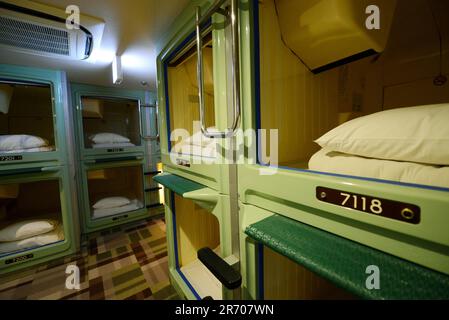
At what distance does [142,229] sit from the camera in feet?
9.77

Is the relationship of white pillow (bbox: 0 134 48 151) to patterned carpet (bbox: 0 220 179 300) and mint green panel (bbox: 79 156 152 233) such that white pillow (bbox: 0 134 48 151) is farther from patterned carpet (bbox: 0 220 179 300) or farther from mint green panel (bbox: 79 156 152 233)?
patterned carpet (bbox: 0 220 179 300)

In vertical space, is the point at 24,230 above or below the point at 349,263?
below

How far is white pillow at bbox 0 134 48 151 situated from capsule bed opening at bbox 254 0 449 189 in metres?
2.57

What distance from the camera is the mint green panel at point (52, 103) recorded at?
189cm

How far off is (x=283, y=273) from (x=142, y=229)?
259 cm

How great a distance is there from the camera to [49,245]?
2.18 metres

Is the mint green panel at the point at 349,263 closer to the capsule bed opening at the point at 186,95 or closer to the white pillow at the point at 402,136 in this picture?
the white pillow at the point at 402,136

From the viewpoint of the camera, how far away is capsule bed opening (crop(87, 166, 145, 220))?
2922 mm

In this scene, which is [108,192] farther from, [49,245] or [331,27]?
[331,27]

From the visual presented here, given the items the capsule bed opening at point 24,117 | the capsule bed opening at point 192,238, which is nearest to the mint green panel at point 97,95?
the capsule bed opening at point 24,117

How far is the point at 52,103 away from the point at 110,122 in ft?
3.89

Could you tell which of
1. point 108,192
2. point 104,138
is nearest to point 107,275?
point 108,192
